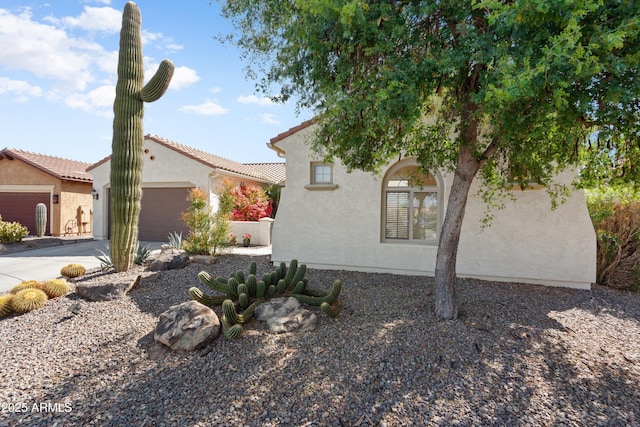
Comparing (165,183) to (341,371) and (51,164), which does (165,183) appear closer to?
(51,164)

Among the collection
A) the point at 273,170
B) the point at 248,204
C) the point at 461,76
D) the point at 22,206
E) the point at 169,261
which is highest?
the point at 273,170

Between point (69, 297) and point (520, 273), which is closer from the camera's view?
point (69, 297)

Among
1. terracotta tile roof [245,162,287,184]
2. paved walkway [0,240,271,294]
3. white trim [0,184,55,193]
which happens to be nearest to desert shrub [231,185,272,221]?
paved walkway [0,240,271,294]

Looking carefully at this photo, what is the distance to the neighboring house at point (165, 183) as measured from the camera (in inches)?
561

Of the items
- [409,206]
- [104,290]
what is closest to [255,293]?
[104,290]

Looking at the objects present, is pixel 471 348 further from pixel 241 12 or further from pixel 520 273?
pixel 241 12

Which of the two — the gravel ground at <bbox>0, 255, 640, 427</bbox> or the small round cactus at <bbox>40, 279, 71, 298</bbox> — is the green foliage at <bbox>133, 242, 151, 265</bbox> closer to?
the small round cactus at <bbox>40, 279, 71, 298</bbox>

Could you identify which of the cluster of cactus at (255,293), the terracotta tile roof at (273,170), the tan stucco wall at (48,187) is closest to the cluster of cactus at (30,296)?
the cluster of cactus at (255,293)

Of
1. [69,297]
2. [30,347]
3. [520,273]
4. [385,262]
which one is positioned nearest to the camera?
[30,347]

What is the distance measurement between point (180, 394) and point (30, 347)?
110 inches

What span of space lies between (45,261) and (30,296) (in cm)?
582

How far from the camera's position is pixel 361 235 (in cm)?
851

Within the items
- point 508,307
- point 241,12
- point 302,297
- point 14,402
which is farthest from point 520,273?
point 14,402

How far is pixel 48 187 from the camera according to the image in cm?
1675
